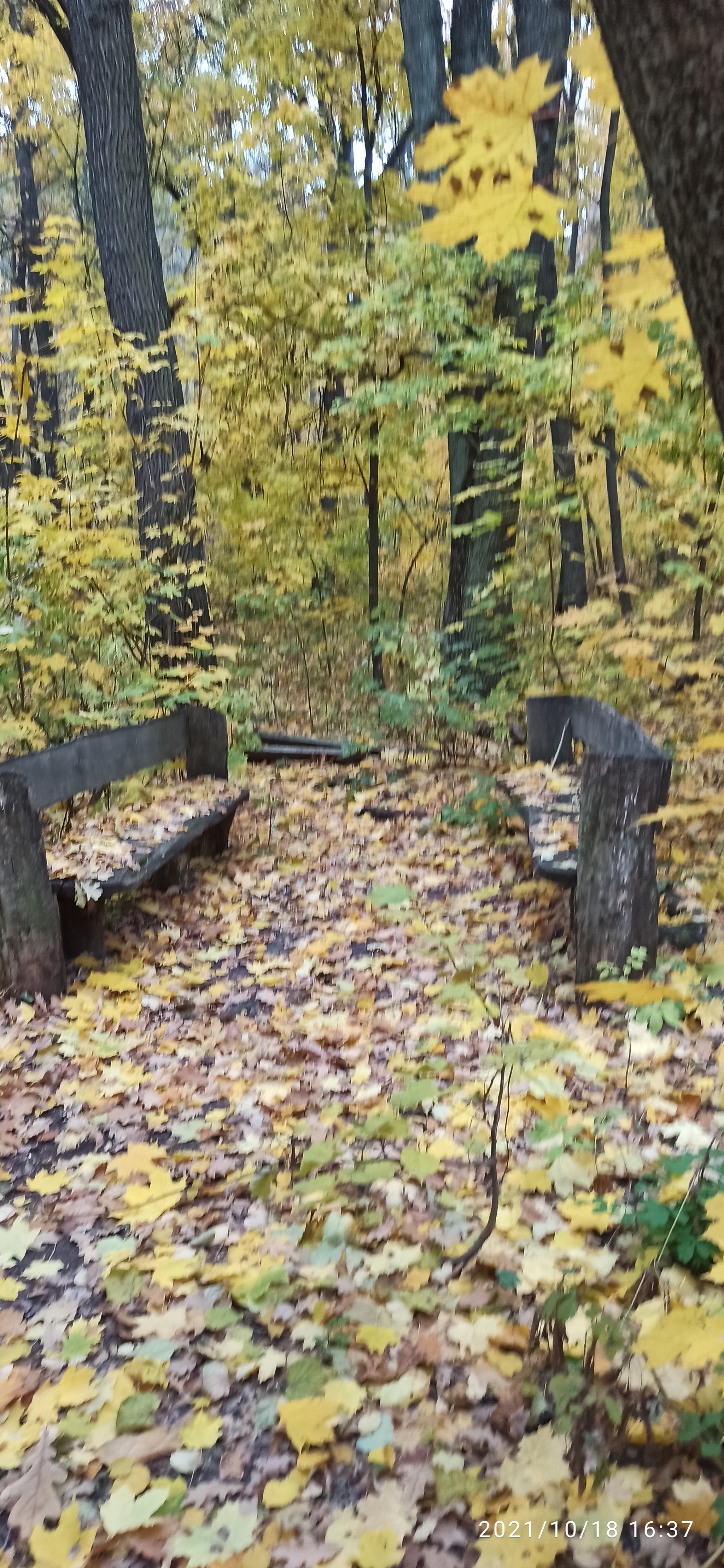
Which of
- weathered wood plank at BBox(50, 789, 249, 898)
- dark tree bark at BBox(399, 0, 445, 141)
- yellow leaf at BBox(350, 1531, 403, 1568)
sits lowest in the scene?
yellow leaf at BBox(350, 1531, 403, 1568)

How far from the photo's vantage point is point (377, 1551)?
1.67 meters

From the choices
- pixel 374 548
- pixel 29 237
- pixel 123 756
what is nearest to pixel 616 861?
pixel 123 756

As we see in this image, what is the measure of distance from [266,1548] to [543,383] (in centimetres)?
675

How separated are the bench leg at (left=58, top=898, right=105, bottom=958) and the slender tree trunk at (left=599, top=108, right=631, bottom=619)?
14.3 ft

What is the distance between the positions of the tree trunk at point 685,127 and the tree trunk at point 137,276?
5.89 metres

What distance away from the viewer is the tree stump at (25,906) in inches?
147

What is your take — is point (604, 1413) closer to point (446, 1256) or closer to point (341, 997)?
point (446, 1256)

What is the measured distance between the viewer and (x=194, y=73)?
44.2 feet

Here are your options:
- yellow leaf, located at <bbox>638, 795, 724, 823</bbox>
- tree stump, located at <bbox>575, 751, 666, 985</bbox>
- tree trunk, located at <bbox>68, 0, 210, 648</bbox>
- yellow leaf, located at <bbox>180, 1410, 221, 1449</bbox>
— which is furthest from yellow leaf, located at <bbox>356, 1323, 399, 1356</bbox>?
tree trunk, located at <bbox>68, 0, 210, 648</bbox>

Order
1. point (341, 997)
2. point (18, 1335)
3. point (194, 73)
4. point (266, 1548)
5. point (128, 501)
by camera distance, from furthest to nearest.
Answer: point (194, 73) < point (128, 501) < point (341, 997) < point (18, 1335) < point (266, 1548)

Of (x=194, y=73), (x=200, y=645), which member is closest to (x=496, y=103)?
(x=200, y=645)

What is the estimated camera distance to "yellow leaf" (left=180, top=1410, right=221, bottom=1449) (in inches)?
76.7

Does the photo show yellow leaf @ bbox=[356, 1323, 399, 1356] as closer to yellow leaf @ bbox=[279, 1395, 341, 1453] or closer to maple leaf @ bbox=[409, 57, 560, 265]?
Answer: yellow leaf @ bbox=[279, 1395, 341, 1453]

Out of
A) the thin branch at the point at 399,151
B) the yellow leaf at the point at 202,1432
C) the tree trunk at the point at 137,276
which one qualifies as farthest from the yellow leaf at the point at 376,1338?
the thin branch at the point at 399,151
